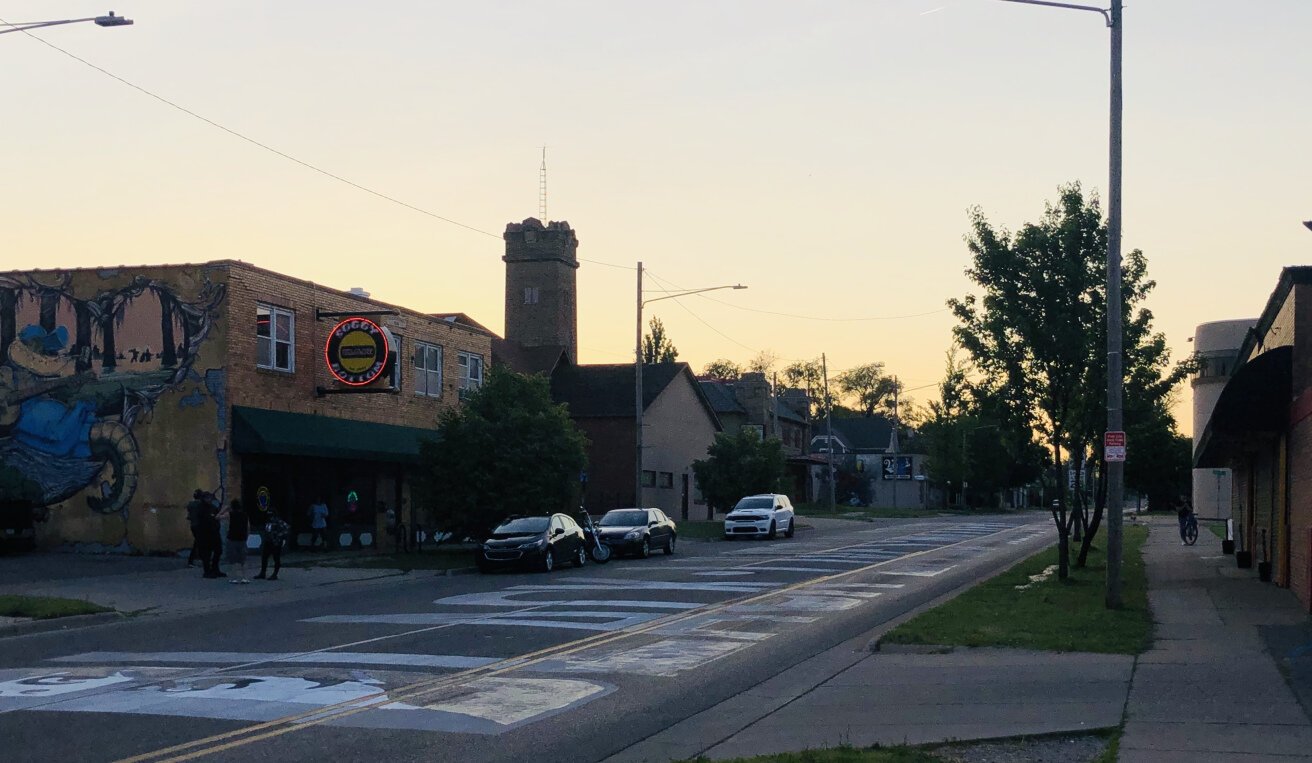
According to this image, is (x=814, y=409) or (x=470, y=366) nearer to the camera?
(x=470, y=366)

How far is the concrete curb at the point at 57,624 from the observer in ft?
58.7

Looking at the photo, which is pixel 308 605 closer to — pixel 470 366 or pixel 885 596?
pixel 885 596

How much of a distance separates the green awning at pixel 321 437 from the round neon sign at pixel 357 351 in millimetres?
1456

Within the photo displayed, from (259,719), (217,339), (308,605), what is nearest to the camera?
(259,719)

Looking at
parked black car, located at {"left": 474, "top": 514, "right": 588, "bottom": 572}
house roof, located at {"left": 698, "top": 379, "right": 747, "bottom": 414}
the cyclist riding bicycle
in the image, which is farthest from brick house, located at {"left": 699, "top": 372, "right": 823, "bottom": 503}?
parked black car, located at {"left": 474, "top": 514, "right": 588, "bottom": 572}

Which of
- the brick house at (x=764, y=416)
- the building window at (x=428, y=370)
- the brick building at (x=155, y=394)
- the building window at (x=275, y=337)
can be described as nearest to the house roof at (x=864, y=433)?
the brick house at (x=764, y=416)

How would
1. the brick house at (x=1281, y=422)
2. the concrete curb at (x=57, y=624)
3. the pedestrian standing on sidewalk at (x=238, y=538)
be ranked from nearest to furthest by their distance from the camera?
1. the concrete curb at (x=57, y=624)
2. the brick house at (x=1281, y=422)
3. the pedestrian standing on sidewalk at (x=238, y=538)

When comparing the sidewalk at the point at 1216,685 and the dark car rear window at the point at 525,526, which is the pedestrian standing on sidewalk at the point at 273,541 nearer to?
the dark car rear window at the point at 525,526

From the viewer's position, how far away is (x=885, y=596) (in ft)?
76.2

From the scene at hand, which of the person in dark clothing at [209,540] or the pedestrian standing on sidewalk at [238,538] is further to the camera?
the person in dark clothing at [209,540]

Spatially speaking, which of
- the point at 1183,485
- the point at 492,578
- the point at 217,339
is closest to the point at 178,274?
the point at 217,339

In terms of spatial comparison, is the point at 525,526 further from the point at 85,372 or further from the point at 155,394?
the point at 85,372

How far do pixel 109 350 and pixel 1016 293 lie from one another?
21.3 meters

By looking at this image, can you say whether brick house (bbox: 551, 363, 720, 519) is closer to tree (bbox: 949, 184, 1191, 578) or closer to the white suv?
the white suv
